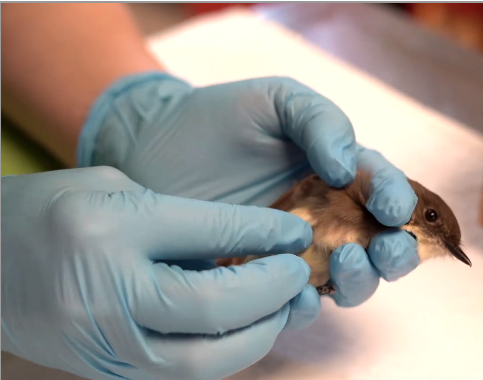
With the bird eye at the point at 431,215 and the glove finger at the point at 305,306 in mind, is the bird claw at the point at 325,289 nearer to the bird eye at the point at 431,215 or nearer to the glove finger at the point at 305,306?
the glove finger at the point at 305,306

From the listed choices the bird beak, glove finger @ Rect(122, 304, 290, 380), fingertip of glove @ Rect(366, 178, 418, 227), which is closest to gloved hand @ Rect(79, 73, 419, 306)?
fingertip of glove @ Rect(366, 178, 418, 227)

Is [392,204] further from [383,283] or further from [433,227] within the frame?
[383,283]

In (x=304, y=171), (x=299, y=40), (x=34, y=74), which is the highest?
(x=34, y=74)

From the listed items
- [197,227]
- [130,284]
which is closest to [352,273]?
[197,227]

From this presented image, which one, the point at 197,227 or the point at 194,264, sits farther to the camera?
the point at 194,264

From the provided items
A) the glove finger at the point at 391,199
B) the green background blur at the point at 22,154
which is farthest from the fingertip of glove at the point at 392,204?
the green background blur at the point at 22,154

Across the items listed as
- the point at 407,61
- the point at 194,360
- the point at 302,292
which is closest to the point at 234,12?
the point at 407,61

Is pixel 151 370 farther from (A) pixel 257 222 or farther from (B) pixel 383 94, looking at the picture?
(B) pixel 383 94

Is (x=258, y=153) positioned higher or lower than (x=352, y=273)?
higher
